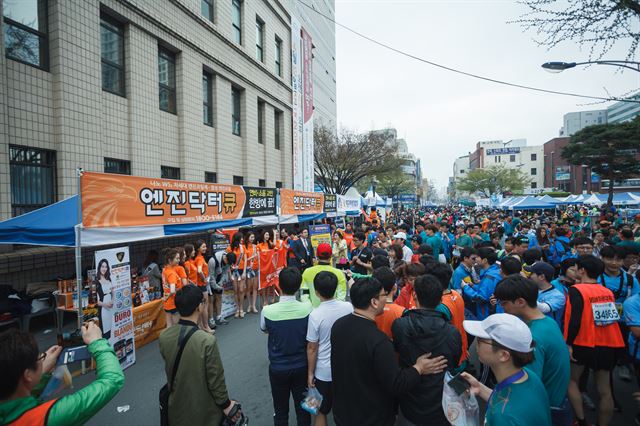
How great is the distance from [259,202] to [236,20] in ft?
35.3

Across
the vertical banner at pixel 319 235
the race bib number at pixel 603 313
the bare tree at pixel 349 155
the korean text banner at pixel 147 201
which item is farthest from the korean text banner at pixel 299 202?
the bare tree at pixel 349 155

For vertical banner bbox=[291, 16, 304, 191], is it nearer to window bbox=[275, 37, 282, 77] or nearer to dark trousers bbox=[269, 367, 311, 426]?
window bbox=[275, 37, 282, 77]

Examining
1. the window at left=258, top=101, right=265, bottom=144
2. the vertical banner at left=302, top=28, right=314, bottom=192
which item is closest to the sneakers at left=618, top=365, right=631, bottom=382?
the window at left=258, top=101, right=265, bottom=144

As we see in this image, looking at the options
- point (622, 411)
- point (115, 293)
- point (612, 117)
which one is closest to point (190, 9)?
point (115, 293)

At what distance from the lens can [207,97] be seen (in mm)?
13562

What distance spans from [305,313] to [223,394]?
1.00 meters

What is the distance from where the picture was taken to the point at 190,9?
11.9 metres

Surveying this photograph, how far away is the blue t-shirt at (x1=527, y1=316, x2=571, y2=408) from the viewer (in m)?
2.64

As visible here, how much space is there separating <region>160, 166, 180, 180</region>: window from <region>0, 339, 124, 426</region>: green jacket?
9.85m

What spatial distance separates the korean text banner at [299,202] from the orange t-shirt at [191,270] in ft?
13.7

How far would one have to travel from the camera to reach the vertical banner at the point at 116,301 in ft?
16.8

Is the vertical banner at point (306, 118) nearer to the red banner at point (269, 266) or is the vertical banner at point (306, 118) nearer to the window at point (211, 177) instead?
the window at point (211, 177)

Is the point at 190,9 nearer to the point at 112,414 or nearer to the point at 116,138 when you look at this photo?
the point at 116,138

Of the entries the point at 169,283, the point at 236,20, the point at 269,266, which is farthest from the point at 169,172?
the point at 236,20
